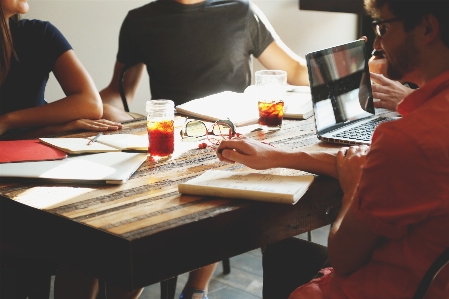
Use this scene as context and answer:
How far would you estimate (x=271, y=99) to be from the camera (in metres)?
1.84

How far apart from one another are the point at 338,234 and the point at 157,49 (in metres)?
1.72

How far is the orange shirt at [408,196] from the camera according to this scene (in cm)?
94

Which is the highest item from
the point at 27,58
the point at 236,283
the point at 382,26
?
the point at 382,26

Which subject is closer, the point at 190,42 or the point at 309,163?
the point at 309,163

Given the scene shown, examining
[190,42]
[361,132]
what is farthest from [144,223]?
[190,42]

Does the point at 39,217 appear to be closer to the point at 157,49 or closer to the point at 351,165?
the point at 351,165

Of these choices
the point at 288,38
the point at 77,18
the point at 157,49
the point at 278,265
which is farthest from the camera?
the point at 288,38

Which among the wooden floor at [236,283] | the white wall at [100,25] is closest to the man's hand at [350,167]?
the wooden floor at [236,283]

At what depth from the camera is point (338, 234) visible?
3.53 feet

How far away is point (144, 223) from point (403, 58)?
0.55 meters

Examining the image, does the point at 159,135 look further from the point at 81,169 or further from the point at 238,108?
the point at 238,108

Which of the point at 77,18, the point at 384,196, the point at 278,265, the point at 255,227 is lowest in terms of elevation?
the point at 278,265

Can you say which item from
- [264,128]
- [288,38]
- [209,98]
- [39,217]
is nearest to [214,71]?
[209,98]

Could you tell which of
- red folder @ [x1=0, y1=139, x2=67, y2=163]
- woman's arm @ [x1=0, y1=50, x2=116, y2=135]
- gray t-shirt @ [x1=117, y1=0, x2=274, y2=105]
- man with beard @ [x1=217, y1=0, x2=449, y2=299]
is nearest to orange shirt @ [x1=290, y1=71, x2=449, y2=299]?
man with beard @ [x1=217, y1=0, x2=449, y2=299]
